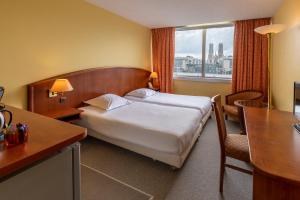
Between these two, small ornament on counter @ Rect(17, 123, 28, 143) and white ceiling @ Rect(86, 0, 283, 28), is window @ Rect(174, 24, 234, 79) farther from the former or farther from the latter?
small ornament on counter @ Rect(17, 123, 28, 143)

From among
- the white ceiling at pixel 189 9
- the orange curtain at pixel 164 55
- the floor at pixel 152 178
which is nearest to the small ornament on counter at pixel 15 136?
the floor at pixel 152 178

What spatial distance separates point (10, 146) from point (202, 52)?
4.92 m

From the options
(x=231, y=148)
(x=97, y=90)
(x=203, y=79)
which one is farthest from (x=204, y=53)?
(x=231, y=148)

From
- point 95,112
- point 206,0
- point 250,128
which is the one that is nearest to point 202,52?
point 206,0

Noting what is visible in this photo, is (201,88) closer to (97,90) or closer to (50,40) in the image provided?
(97,90)

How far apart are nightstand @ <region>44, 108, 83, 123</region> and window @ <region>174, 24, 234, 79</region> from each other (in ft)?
11.0

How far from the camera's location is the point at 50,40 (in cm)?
281

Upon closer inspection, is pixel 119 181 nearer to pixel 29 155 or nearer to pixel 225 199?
pixel 225 199

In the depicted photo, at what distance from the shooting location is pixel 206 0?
3.12m

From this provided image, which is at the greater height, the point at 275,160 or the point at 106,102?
the point at 106,102

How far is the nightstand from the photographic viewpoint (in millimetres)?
2659

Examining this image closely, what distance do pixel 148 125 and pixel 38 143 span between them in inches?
62.4

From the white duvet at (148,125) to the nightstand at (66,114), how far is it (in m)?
0.12

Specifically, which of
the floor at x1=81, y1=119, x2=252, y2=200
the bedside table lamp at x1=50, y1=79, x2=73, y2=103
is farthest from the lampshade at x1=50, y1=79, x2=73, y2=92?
the floor at x1=81, y1=119, x2=252, y2=200
